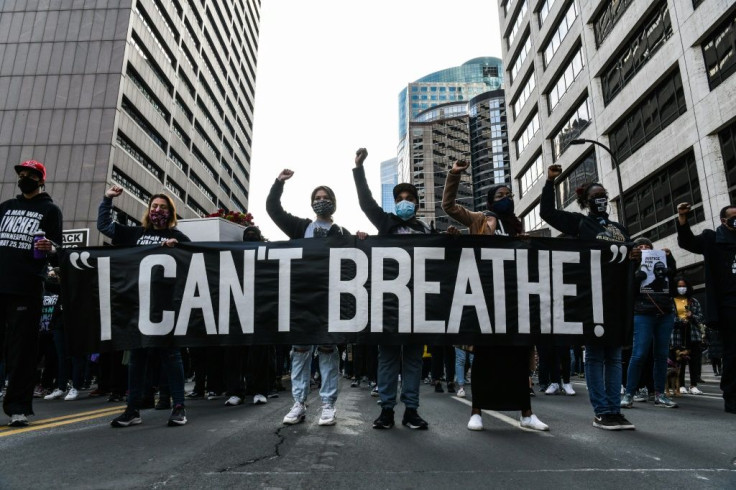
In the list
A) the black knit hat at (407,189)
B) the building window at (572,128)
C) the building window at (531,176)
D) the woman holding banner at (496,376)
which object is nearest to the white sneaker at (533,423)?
the woman holding banner at (496,376)

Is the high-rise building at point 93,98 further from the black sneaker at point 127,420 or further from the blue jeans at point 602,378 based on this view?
the blue jeans at point 602,378

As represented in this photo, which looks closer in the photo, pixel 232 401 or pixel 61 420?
pixel 61 420

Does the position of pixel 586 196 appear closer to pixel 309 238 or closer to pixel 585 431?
pixel 585 431

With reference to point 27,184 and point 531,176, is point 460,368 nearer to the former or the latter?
point 27,184

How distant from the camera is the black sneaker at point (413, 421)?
13.2 ft

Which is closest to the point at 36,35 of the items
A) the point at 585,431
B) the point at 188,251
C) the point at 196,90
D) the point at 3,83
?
the point at 3,83

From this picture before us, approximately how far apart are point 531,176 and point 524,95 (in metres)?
6.41

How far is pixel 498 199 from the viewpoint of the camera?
4.77 metres

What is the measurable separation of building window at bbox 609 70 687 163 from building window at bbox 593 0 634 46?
15.3 feet

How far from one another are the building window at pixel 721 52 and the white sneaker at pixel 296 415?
1883cm

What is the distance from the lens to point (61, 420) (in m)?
4.59

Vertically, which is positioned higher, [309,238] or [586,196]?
[586,196]

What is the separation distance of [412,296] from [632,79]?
2293 cm

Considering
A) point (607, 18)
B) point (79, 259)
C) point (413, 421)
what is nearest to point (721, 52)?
point (607, 18)
